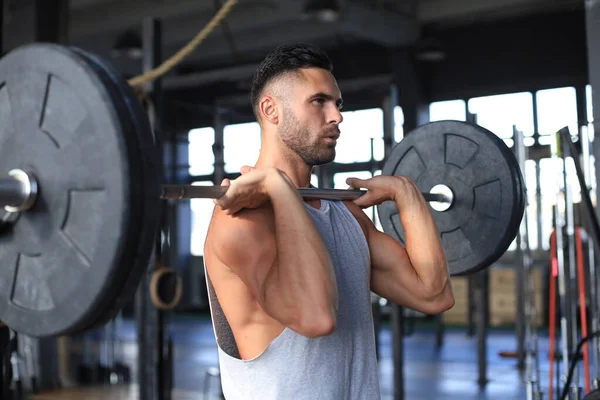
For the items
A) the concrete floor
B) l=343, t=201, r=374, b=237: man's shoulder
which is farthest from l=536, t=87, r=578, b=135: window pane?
l=343, t=201, r=374, b=237: man's shoulder

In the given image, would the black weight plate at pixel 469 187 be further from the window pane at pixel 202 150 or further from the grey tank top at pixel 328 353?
the window pane at pixel 202 150

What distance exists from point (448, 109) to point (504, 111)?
0.77 m

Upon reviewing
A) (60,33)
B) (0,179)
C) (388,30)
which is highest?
(388,30)

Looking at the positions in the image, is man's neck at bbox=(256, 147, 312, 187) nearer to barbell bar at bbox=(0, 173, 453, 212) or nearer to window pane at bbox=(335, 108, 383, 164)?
barbell bar at bbox=(0, 173, 453, 212)

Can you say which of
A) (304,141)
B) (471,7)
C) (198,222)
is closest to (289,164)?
(304,141)

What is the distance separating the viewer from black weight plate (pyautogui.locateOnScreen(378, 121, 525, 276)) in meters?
2.08

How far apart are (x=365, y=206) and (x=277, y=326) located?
411 millimetres

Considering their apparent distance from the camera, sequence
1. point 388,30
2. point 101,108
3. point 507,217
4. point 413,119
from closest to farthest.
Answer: point 101,108, point 507,217, point 388,30, point 413,119

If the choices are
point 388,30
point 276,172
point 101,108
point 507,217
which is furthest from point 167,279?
point 388,30

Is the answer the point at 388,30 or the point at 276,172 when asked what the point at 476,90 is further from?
the point at 276,172

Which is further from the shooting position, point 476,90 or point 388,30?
point 476,90

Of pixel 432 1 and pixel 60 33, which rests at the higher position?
pixel 432 1

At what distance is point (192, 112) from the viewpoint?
12.7 meters

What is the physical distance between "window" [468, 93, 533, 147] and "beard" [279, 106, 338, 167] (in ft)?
28.6
